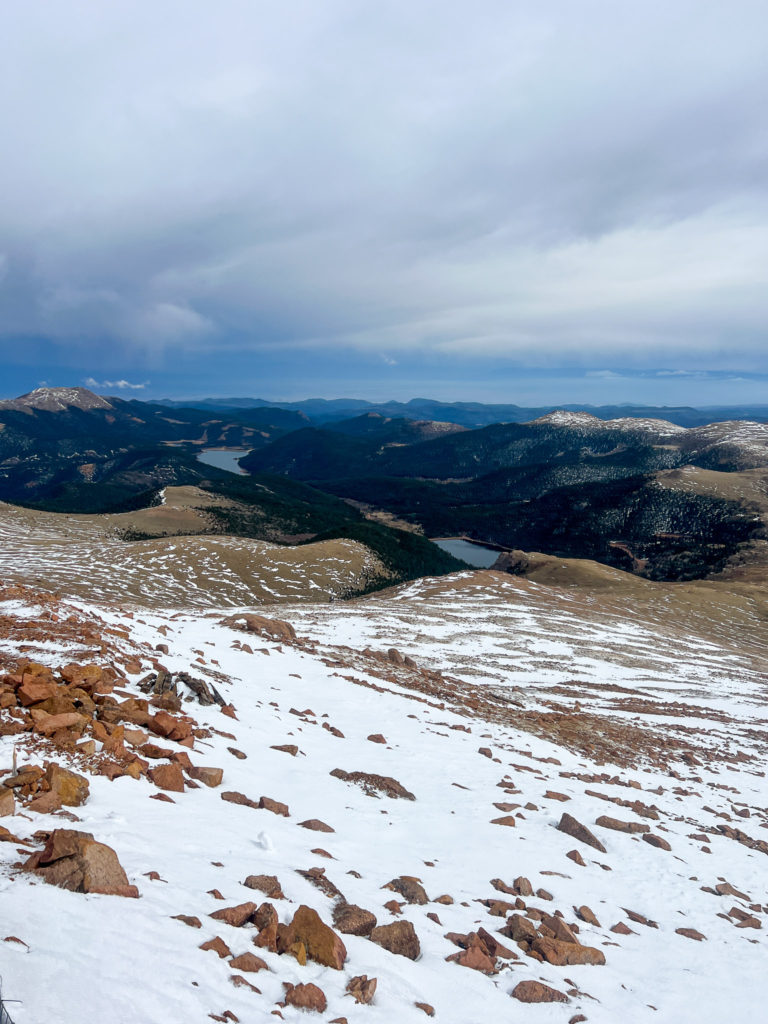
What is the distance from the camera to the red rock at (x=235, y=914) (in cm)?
546

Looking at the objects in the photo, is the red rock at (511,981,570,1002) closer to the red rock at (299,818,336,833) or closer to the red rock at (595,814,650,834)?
the red rock at (299,818,336,833)

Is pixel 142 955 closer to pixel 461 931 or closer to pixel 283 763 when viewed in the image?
pixel 461 931

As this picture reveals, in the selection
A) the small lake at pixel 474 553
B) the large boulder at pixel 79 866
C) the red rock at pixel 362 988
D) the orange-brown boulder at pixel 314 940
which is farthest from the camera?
the small lake at pixel 474 553

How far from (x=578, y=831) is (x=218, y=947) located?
8913 mm

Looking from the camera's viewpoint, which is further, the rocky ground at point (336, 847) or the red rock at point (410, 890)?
the red rock at point (410, 890)

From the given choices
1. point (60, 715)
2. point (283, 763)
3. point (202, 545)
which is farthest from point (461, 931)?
point (202, 545)

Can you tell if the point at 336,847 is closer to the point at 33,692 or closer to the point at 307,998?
the point at 307,998

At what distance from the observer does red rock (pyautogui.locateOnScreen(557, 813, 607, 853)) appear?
1109 centimetres

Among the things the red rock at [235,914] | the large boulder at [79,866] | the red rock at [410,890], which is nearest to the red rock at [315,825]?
the red rock at [410,890]

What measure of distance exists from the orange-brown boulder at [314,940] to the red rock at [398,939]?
70 centimetres

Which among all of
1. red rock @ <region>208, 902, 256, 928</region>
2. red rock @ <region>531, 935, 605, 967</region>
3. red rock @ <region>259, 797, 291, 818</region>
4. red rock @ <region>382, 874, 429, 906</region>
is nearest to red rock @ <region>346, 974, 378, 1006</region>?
red rock @ <region>208, 902, 256, 928</region>

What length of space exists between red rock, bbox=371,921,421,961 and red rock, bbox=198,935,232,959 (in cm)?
198

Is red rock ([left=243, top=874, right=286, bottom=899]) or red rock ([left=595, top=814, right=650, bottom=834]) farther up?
red rock ([left=243, top=874, right=286, bottom=899])

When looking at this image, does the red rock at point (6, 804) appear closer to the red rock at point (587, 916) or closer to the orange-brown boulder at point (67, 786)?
the orange-brown boulder at point (67, 786)
